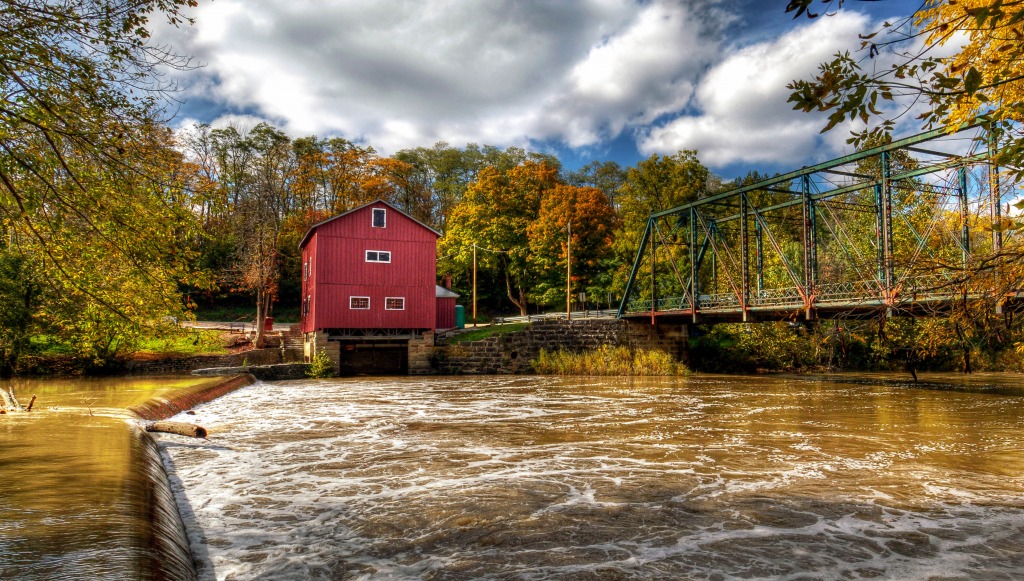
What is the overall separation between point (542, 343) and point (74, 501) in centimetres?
2636

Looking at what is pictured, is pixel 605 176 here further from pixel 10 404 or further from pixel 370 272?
pixel 10 404

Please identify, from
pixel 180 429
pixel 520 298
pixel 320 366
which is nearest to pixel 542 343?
pixel 320 366

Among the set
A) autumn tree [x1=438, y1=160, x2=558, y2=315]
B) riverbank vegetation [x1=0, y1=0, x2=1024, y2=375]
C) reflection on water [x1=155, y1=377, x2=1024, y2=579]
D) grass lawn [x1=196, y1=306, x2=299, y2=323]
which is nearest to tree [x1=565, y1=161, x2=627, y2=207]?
riverbank vegetation [x1=0, y1=0, x2=1024, y2=375]

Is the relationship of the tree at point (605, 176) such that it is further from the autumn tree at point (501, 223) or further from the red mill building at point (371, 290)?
the red mill building at point (371, 290)

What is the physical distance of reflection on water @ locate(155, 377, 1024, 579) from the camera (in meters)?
4.63

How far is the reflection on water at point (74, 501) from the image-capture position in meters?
3.54

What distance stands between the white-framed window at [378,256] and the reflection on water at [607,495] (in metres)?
16.3

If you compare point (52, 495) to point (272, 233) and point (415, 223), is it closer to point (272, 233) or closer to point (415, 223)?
point (415, 223)

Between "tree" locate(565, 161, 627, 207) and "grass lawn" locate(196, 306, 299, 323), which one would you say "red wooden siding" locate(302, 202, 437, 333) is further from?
"tree" locate(565, 161, 627, 207)

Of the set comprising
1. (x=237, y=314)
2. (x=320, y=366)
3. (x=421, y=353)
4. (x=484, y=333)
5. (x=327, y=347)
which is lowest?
(x=320, y=366)

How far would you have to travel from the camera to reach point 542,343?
101 feet

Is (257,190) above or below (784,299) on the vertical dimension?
above

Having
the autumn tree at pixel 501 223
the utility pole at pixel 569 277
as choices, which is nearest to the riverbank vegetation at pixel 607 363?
the utility pole at pixel 569 277

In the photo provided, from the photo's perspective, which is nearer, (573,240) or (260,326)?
(260,326)
